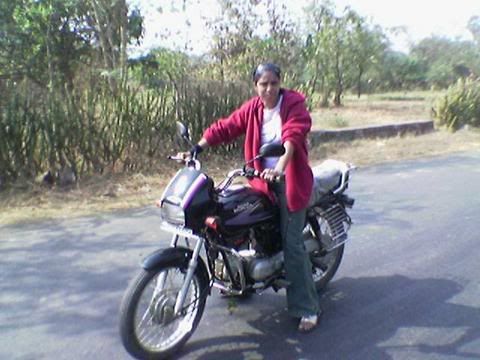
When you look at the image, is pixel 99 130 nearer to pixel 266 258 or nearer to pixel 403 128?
pixel 266 258

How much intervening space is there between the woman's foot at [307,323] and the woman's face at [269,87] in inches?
61.0

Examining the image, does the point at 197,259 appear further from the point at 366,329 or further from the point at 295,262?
Answer: the point at 366,329

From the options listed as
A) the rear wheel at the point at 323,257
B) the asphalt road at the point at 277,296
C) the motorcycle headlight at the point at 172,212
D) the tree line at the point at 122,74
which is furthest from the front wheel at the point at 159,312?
the tree line at the point at 122,74

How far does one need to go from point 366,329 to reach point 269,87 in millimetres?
1881

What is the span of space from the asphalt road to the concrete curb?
5.30 m

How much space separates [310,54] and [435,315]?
17533 mm

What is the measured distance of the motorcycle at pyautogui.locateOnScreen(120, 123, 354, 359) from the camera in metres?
2.94

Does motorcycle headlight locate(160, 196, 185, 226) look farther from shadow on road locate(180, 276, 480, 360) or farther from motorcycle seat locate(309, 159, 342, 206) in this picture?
motorcycle seat locate(309, 159, 342, 206)

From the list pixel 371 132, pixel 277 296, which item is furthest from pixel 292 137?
pixel 371 132

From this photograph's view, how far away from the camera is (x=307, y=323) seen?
3457 mm

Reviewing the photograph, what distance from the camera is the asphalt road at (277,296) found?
3260 millimetres

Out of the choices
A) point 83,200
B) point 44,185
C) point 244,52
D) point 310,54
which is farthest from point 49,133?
point 310,54

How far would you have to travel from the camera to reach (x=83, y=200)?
6.73 metres

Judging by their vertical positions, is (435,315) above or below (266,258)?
below
